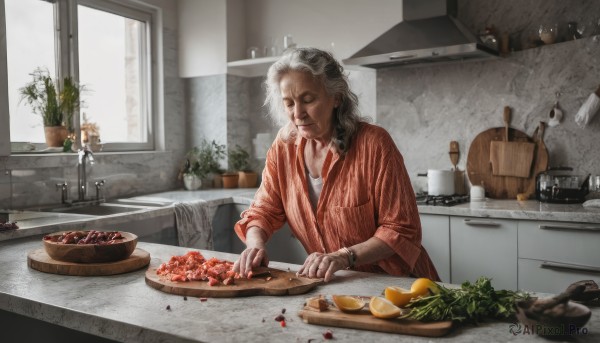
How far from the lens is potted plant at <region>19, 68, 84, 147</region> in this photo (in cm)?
337

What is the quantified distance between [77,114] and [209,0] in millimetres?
1473

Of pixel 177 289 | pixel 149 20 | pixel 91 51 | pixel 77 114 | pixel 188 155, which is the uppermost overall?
pixel 149 20

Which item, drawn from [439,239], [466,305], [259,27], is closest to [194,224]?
[439,239]

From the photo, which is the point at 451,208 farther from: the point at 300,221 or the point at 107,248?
the point at 107,248

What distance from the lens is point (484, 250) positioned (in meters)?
3.06

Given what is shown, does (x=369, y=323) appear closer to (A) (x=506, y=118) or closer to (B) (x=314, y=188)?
(B) (x=314, y=188)

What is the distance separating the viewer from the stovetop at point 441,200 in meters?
3.28

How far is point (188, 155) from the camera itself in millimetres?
4609

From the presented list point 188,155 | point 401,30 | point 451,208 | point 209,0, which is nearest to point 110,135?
point 188,155

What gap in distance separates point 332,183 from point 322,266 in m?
0.47

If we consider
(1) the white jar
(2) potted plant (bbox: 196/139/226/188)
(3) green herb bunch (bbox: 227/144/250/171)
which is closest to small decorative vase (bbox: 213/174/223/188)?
(2) potted plant (bbox: 196/139/226/188)

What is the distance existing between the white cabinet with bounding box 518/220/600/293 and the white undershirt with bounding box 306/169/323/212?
1441 mm

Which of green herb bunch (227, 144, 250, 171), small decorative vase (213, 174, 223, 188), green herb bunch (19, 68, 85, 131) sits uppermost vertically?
Answer: green herb bunch (19, 68, 85, 131)

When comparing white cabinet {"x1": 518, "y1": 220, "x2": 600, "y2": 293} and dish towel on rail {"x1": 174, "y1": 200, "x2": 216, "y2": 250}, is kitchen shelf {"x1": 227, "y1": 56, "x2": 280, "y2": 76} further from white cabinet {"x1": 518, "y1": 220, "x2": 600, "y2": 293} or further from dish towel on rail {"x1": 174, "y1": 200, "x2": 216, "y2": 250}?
white cabinet {"x1": 518, "y1": 220, "x2": 600, "y2": 293}
